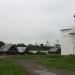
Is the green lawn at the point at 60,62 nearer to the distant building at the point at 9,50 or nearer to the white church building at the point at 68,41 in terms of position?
the white church building at the point at 68,41

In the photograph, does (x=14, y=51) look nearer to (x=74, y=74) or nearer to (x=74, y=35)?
(x=74, y=35)

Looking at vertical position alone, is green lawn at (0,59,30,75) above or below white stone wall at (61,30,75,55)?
below

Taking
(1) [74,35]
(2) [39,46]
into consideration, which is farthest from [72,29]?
(2) [39,46]

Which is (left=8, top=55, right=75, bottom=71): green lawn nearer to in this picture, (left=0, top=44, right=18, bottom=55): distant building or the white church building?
the white church building

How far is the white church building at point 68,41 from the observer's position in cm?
8303

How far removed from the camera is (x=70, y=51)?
84.2m

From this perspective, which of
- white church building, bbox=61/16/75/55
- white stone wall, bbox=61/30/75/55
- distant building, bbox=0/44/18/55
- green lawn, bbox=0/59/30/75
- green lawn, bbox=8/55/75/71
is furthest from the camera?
distant building, bbox=0/44/18/55

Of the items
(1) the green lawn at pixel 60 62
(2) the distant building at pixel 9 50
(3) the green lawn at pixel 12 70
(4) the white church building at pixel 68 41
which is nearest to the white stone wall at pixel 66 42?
(4) the white church building at pixel 68 41

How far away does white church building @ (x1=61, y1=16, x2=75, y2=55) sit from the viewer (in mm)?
83025

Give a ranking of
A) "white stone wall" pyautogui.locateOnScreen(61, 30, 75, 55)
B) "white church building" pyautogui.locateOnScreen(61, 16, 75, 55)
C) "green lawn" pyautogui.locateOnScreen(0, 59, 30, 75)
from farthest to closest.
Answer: "white stone wall" pyautogui.locateOnScreen(61, 30, 75, 55)
"white church building" pyautogui.locateOnScreen(61, 16, 75, 55)
"green lawn" pyautogui.locateOnScreen(0, 59, 30, 75)

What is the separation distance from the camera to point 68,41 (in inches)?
3403

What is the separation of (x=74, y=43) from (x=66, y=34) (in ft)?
19.7

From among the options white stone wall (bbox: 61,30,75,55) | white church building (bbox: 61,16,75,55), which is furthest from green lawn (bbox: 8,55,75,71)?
white stone wall (bbox: 61,30,75,55)

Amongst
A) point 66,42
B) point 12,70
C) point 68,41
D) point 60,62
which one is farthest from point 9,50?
point 12,70
